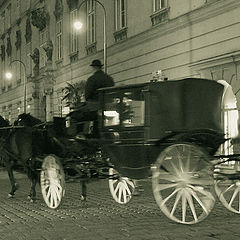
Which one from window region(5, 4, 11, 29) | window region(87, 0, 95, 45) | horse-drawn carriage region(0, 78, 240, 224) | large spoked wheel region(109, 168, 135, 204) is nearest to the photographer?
horse-drawn carriage region(0, 78, 240, 224)

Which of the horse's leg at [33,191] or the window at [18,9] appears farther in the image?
the window at [18,9]

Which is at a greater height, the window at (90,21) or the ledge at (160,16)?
the window at (90,21)

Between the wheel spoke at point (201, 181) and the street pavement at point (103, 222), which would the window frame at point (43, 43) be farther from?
the wheel spoke at point (201, 181)

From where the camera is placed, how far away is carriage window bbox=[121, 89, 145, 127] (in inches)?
275

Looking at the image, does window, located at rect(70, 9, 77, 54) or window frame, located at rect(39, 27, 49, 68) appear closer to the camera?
window, located at rect(70, 9, 77, 54)

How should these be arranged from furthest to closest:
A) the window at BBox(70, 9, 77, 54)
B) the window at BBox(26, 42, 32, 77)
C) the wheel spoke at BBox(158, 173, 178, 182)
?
the window at BBox(26, 42, 32, 77)
the window at BBox(70, 9, 77, 54)
the wheel spoke at BBox(158, 173, 178, 182)

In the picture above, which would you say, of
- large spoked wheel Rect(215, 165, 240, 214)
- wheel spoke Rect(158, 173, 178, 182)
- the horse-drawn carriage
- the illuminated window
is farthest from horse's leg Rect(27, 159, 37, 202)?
the illuminated window

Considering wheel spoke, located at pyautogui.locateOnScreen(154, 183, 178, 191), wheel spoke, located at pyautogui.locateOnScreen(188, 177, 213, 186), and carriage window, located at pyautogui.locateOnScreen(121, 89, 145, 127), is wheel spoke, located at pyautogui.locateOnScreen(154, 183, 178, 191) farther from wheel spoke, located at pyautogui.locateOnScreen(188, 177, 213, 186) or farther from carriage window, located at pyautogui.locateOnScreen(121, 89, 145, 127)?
carriage window, located at pyautogui.locateOnScreen(121, 89, 145, 127)

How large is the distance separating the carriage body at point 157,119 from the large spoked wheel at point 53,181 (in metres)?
1.12

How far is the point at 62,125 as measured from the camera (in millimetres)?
9047

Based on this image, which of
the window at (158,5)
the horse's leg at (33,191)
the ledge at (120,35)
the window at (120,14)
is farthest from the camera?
the window at (120,14)

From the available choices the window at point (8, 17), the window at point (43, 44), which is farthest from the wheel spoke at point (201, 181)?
the window at point (8, 17)

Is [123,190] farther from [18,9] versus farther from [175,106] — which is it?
[18,9]

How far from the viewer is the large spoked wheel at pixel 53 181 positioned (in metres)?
8.06
